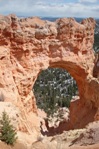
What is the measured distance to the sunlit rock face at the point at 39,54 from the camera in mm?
21734

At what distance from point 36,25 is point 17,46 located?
227cm

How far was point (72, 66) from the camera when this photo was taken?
26359mm

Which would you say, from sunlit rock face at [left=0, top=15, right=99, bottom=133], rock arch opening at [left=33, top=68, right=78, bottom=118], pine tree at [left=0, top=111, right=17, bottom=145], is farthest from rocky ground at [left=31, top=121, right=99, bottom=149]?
rock arch opening at [left=33, top=68, right=78, bottom=118]

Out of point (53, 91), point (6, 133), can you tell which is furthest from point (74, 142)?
point (53, 91)

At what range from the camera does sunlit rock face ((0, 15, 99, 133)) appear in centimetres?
2173

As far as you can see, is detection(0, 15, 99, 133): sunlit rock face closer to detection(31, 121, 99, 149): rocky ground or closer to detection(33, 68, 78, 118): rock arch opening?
detection(31, 121, 99, 149): rocky ground

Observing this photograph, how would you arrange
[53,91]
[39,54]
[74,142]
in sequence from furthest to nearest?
1. [53,91]
2. [39,54]
3. [74,142]

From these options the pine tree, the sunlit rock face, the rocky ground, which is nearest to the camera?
the pine tree

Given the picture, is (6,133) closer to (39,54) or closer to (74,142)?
(74,142)

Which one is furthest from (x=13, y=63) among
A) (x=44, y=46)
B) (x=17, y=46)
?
(x=44, y=46)

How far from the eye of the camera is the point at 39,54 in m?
23.9

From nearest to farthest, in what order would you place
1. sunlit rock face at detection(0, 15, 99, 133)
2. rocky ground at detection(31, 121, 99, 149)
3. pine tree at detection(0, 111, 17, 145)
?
pine tree at detection(0, 111, 17, 145) < rocky ground at detection(31, 121, 99, 149) < sunlit rock face at detection(0, 15, 99, 133)

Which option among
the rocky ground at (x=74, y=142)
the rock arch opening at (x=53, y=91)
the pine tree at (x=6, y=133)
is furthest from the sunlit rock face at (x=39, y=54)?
the rock arch opening at (x=53, y=91)

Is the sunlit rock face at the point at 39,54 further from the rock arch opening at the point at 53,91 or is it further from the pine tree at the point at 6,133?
the rock arch opening at the point at 53,91
